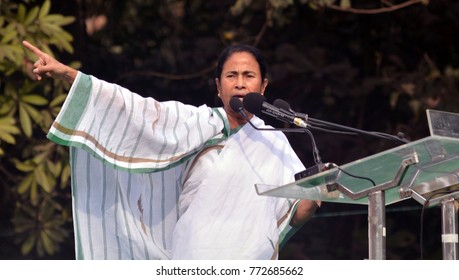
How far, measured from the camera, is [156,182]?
3.55 m

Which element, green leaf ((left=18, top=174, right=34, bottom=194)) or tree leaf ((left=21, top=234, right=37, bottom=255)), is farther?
tree leaf ((left=21, top=234, right=37, bottom=255))

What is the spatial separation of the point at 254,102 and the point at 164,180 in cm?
39

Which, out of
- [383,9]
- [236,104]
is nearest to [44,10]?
[383,9]

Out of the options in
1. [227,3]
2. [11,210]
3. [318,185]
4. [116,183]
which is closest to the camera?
[318,185]

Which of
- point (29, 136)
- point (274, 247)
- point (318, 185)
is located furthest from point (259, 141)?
point (29, 136)

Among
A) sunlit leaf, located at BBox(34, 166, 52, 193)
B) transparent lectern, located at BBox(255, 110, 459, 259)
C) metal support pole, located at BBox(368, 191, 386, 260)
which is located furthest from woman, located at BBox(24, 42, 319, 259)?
sunlit leaf, located at BBox(34, 166, 52, 193)

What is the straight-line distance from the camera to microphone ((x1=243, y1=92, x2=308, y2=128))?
330cm

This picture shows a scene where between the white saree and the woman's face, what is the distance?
0.07m

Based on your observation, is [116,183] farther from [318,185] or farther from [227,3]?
[227,3]

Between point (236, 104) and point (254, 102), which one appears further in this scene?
point (236, 104)

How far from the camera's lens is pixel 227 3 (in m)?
6.45

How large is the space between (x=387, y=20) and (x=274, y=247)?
126 inches

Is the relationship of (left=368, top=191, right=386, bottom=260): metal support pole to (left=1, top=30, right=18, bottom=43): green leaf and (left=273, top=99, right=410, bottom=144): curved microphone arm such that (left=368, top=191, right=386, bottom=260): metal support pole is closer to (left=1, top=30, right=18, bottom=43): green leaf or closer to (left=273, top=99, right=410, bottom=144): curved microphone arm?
(left=273, top=99, right=410, bottom=144): curved microphone arm

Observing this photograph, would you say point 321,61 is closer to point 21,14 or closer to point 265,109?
point 21,14
